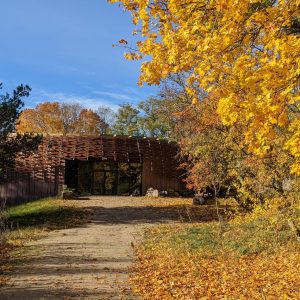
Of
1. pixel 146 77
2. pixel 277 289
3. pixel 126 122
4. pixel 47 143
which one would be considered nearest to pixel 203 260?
pixel 277 289

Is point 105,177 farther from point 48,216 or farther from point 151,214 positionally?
point 48,216

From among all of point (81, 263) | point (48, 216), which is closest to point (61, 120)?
point (48, 216)

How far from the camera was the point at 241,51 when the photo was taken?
6.90 metres

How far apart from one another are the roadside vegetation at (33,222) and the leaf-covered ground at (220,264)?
3.72 m

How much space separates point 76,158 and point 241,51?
26.9m

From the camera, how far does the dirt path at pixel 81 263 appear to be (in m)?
8.72

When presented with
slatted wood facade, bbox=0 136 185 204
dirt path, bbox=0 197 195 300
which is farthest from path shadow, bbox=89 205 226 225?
slatted wood facade, bbox=0 136 185 204

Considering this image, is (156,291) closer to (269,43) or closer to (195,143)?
(269,43)

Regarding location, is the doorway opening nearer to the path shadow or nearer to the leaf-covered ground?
the path shadow

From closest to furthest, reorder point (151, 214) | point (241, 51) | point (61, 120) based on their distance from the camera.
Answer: point (241, 51), point (151, 214), point (61, 120)

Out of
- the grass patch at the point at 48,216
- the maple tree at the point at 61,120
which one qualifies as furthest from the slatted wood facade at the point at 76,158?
the maple tree at the point at 61,120

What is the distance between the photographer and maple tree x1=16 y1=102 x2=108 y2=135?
186ft

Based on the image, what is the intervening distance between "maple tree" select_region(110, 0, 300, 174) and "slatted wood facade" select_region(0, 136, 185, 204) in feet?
83.6

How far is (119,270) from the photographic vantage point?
35.1 feet
